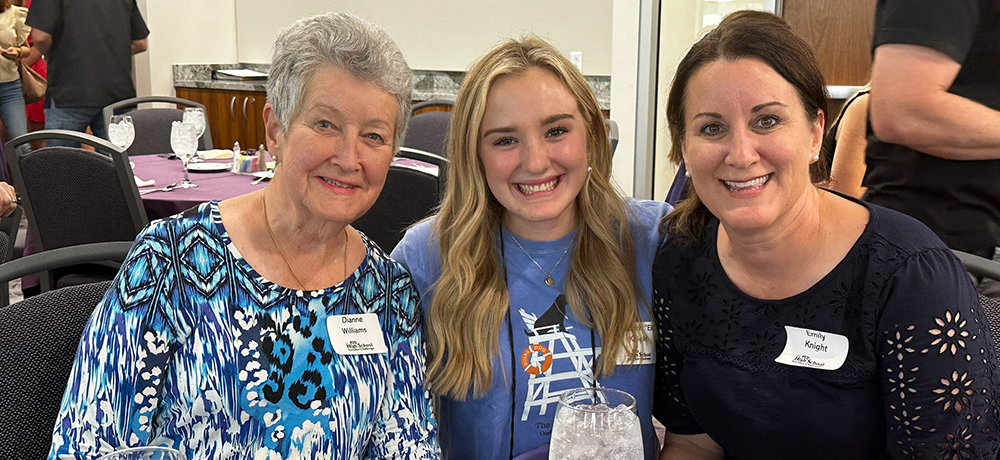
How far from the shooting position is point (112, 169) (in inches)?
113

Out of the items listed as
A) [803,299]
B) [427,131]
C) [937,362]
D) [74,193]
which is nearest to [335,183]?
[803,299]

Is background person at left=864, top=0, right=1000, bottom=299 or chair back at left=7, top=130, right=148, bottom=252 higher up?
background person at left=864, top=0, right=1000, bottom=299

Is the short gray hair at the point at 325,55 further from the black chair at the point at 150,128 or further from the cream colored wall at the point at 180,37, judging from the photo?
the cream colored wall at the point at 180,37

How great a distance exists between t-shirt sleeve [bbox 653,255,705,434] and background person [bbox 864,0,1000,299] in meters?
0.54

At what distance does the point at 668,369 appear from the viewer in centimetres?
157

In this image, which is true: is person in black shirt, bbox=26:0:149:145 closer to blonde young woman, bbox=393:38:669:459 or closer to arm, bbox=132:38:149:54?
arm, bbox=132:38:149:54

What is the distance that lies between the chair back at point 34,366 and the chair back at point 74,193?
1627 mm

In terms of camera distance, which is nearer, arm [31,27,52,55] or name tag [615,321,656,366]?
name tag [615,321,656,366]

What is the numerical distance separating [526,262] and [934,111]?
0.85m

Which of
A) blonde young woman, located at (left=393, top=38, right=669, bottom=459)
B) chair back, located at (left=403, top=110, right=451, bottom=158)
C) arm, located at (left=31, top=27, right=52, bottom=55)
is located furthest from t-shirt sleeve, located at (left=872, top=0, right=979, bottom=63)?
arm, located at (left=31, top=27, right=52, bottom=55)

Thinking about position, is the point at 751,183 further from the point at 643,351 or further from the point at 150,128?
the point at 150,128

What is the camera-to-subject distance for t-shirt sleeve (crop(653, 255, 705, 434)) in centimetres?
155

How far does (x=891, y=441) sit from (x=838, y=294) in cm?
25

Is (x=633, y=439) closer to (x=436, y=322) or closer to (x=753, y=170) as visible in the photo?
(x=753, y=170)
